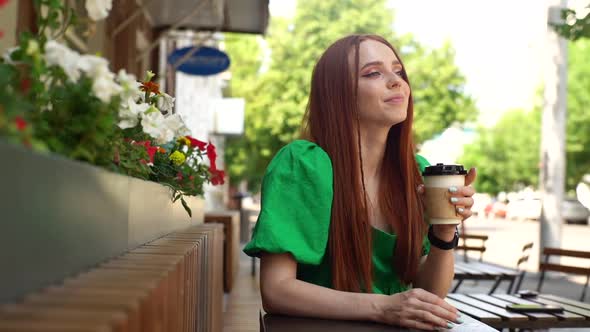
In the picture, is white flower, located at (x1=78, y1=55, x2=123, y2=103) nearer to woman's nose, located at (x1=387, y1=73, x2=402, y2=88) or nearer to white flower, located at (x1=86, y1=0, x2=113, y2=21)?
white flower, located at (x1=86, y1=0, x2=113, y2=21)

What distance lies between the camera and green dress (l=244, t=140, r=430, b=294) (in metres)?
1.88

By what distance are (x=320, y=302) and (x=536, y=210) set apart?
35843mm

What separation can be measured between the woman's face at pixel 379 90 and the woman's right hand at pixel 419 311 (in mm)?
626

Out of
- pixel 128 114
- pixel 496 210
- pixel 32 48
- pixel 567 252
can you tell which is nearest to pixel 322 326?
pixel 128 114

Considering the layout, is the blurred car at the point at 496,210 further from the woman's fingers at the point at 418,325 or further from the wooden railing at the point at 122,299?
the wooden railing at the point at 122,299

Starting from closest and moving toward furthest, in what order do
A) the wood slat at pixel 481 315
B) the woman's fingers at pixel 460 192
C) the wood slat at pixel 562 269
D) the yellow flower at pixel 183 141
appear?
the woman's fingers at pixel 460 192, the yellow flower at pixel 183 141, the wood slat at pixel 481 315, the wood slat at pixel 562 269

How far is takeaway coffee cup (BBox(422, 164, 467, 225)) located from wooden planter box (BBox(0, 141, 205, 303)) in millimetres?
817

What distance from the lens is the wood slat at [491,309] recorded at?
3.70 meters

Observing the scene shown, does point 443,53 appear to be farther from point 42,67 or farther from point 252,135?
point 42,67

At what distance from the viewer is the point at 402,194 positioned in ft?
7.34

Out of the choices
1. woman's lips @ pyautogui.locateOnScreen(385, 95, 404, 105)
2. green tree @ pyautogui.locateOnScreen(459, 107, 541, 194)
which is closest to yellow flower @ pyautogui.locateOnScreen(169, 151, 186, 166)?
woman's lips @ pyautogui.locateOnScreen(385, 95, 404, 105)

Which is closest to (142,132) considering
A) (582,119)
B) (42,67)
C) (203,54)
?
(42,67)

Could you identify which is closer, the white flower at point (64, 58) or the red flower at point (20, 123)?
the red flower at point (20, 123)

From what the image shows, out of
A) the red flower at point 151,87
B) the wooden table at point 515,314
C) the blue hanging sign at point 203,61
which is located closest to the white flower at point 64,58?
the red flower at point 151,87
